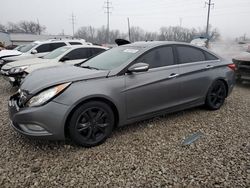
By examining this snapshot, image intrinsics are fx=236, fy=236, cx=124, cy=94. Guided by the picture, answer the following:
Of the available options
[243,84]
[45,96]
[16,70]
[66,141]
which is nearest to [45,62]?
[16,70]

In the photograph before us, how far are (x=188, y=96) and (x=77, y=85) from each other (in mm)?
2251

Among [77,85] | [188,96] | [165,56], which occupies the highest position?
[165,56]

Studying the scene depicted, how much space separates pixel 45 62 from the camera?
6965 mm

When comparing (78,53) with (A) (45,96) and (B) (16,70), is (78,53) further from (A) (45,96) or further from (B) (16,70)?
(A) (45,96)

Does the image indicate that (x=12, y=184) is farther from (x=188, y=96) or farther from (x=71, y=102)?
(x=188, y=96)

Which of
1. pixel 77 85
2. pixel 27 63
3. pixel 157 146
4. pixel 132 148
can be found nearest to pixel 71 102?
pixel 77 85

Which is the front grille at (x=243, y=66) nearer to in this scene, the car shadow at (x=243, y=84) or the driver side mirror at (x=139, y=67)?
the car shadow at (x=243, y=84)

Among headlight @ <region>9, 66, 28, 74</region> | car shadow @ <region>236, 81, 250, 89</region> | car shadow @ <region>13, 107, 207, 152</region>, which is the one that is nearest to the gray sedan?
car shadow @ <region>13, 107, 207, 152</region>

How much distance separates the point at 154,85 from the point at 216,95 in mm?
1891

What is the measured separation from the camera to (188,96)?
14.8ft

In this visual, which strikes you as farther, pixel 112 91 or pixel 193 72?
pixel 193 72

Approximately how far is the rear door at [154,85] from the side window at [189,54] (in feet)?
0.77

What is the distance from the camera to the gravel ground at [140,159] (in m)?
2.73

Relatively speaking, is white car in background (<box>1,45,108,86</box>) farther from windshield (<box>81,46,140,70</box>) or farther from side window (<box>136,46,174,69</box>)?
side window (<box>136,46,174,69</box>)
